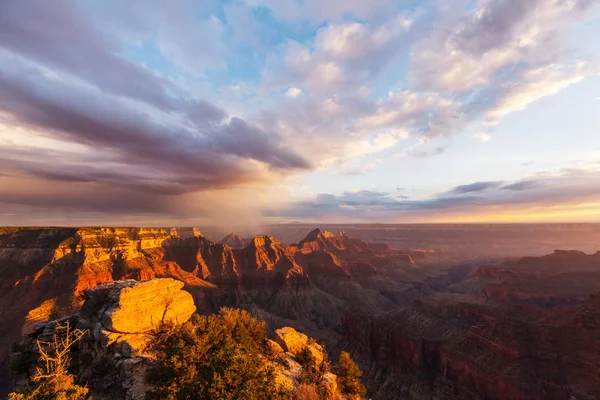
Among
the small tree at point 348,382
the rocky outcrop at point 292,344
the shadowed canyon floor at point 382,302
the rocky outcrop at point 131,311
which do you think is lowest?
the shadowed canyon floor at point 382,302

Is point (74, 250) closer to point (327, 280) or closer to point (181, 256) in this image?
point (181, 256)

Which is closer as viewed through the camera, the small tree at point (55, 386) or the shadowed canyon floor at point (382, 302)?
the small tree at point (55, 386)

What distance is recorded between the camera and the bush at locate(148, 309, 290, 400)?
1703 centimetres

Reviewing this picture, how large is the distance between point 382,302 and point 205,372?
133 meters

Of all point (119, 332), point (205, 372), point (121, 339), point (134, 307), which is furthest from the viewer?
point (134, 307)

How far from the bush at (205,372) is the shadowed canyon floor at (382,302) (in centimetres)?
1433

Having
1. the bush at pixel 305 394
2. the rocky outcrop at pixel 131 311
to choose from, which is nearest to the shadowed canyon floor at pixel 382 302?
the rocky outcrop at pixel 131 311

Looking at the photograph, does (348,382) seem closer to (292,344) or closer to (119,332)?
(292,344)

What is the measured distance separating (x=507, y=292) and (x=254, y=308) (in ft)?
317

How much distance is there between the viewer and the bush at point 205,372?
17031 mm

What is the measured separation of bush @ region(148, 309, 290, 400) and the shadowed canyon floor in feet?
47.0

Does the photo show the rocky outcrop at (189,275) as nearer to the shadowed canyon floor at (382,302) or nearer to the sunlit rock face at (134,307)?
the shadowed canyon floor at (382,302)

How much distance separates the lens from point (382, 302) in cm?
13662

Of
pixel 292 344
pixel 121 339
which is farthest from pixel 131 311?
pixel 292 344
